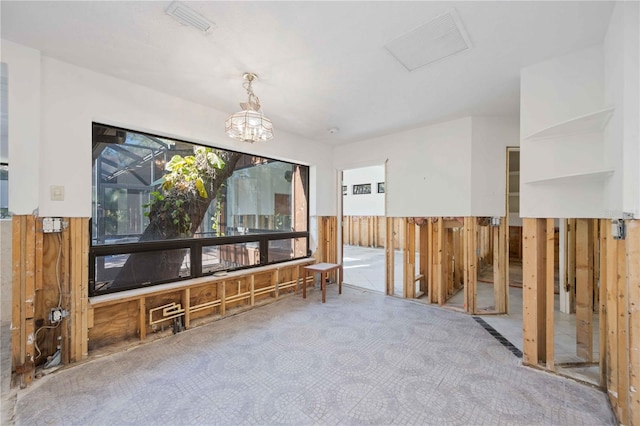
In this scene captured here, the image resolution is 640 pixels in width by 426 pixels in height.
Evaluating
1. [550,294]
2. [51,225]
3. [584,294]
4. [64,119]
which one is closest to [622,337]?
[550,294]

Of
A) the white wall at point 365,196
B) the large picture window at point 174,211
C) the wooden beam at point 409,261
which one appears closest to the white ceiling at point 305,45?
the large picture window at point 174,211

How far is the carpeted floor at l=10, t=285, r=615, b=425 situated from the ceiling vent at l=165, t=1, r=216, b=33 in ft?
9.11

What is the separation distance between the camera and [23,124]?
7.00 feet

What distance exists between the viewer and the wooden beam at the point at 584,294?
7.84ft

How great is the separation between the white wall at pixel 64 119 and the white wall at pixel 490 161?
3.92m

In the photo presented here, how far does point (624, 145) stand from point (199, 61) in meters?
3.25

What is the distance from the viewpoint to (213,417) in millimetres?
1713

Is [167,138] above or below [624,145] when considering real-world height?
above

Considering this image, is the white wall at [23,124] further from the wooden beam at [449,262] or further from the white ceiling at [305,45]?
the wooden beam at [449,262]

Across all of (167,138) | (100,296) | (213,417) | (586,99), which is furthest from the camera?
(167,138)

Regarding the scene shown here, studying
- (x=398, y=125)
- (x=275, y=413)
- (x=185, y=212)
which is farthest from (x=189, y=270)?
(x=398, y=125)

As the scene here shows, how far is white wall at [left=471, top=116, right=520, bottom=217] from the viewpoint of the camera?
3.67 metres

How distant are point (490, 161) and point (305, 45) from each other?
3139mm

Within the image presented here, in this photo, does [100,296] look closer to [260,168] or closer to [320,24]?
[260,168]
